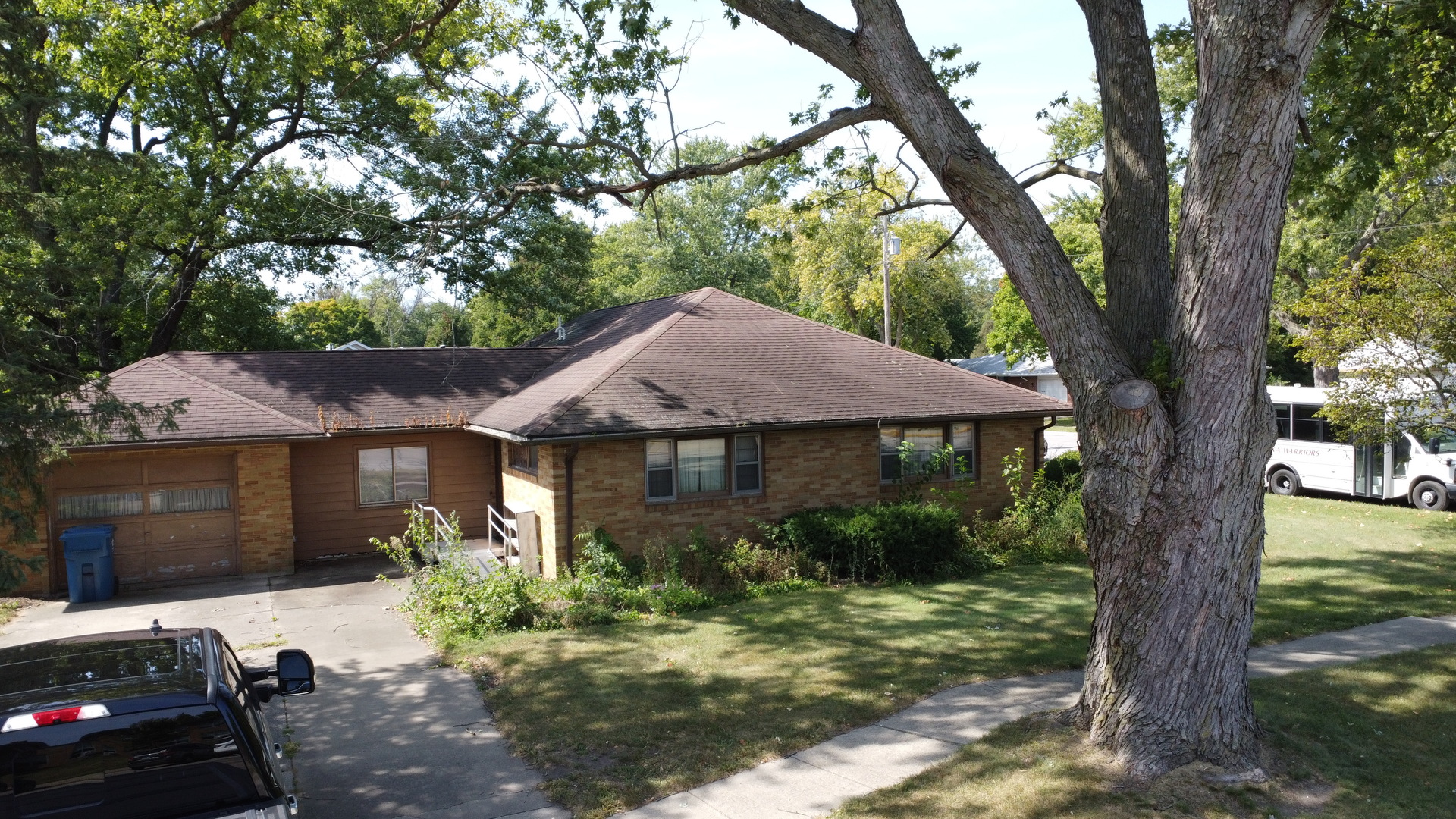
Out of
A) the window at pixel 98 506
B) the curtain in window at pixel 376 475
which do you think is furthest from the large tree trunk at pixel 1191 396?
the window at pixel 98 506

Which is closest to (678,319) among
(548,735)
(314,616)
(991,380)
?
(991,380)

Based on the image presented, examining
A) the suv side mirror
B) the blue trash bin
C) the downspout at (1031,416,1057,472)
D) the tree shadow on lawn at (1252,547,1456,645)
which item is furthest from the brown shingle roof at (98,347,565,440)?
the tree shadow on lawn at (1252,547,1456,645)

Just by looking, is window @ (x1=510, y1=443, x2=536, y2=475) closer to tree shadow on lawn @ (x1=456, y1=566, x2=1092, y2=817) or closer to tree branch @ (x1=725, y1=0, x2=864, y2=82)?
tree shadow on lawn @ (x1=456, y1=566, x2=1092, y2=817)

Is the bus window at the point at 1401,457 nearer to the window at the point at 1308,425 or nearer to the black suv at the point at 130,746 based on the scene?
the window at the point at 1308,425

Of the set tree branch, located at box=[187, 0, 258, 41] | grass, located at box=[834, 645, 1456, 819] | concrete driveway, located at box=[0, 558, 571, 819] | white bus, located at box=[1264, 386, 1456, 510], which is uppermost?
tree branch, located at box=[187, 0, 258, 41]

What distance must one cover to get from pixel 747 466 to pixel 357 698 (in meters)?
7.95

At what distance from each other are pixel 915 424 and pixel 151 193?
17.9 metres

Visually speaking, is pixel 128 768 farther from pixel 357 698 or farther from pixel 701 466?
pixel 701 466

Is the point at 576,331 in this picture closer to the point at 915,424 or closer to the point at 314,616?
the point at 915,424

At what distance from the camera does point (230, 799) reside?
4.21m

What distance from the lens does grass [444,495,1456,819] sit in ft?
25.3

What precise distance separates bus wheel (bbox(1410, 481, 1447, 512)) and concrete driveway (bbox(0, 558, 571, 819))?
72.9 ft

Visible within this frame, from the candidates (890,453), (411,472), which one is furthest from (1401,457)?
(411,472)

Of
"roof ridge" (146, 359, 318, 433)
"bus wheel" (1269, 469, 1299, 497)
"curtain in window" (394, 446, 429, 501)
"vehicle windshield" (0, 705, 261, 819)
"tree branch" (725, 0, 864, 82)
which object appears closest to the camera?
"vehicle windshield" (0, 705, 261, 819)
